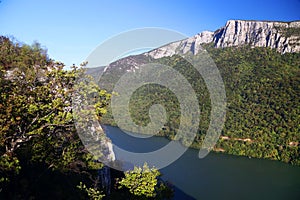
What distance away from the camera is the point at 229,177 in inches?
1307

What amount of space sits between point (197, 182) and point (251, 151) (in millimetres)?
18309

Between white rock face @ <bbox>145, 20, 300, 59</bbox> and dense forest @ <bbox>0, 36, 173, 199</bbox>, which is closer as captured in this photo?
dense forest @ <bbox>0, 36, 173, 199</bbox>

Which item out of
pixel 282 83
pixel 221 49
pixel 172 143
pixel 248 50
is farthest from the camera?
pixel 221 49

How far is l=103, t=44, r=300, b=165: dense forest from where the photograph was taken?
150 ft

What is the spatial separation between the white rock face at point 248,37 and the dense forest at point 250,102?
228cm

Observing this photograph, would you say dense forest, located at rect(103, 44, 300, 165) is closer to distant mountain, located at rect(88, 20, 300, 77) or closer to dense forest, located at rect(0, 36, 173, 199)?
distant mountain, located at rect(88, 20, 300, 77)

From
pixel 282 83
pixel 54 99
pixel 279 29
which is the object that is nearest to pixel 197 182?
pixel 54 99

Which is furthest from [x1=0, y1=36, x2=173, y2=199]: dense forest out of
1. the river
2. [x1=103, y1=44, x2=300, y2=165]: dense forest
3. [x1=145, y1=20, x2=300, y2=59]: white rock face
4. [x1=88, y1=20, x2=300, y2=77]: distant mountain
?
[x1=145, y1=20, x2=300, y2=59]: white rock face

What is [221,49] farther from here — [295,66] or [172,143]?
[172,143]

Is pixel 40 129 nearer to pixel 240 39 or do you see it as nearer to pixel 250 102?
pixel 250 102

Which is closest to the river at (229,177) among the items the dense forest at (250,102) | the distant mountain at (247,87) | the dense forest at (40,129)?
the dense forest at (250,102)

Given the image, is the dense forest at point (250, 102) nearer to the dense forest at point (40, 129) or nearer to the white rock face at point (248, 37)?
the white rock face at point (248, 37)

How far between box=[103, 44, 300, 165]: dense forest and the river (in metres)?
4.43

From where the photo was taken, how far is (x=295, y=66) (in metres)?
57.8
